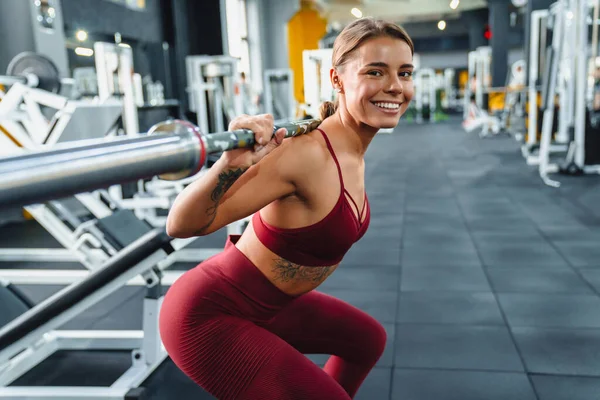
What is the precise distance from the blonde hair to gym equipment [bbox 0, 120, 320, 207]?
1.60 feet

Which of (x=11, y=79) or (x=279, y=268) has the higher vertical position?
(x=11, y=79)

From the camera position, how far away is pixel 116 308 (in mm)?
2742

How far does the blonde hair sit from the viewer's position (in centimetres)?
105

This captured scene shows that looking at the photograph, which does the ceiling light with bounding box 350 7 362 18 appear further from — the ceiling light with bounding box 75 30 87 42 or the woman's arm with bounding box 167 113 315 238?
the woman's arm with bounding box 167 113 315 238

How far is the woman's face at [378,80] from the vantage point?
41.2 inches

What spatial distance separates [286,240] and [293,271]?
79mm

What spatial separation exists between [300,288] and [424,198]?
4.24 m

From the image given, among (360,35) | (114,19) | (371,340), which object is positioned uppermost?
(114,19)

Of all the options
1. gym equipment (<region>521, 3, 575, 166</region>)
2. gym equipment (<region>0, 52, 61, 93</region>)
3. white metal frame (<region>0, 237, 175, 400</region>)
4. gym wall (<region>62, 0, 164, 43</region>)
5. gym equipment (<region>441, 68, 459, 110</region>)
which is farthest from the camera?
gym equipment (<region>441, 68, 459, 110</region>)

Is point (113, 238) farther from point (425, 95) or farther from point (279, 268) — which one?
point (425, 95)

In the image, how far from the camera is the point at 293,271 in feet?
3.62

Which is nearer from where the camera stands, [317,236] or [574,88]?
[317,236]

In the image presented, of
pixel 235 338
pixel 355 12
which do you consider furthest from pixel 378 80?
pixel 355 12

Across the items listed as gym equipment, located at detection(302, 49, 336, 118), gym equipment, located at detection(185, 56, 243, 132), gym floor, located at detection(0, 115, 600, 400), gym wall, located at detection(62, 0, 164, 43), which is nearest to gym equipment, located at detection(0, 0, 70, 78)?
gym wall, located at detection(62, 0, 164, 43)
